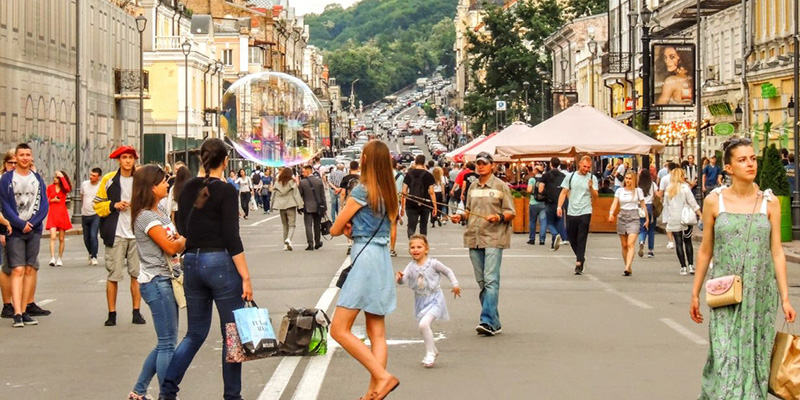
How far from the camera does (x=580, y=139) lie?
32562mm

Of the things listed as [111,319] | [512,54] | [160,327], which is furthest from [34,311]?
[512,54]

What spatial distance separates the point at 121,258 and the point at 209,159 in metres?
5.55

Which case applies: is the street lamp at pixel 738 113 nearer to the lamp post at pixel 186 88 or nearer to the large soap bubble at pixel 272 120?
the large soap bubble at pixel 272 120

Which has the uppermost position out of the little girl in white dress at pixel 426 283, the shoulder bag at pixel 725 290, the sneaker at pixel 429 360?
the shoulder bag at pixel 725 290

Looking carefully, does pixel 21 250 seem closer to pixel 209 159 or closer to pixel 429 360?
pixel 429 360

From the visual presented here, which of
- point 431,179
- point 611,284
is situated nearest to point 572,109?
point 431,179

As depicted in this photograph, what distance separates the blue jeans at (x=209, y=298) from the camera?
28.9ft

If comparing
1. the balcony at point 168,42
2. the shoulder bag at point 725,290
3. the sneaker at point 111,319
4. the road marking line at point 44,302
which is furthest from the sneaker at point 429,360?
the balcony at point 168,42

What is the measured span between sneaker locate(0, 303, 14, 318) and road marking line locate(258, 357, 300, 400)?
16.1 ft

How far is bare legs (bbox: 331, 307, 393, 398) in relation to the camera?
8859 millimetres

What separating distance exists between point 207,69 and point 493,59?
32928 millimetres

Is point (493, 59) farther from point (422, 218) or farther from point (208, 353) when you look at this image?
point (208, 353)

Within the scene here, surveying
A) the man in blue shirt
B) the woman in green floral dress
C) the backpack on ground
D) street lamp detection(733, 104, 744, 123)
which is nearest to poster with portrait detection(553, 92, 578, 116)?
street lamp detection(733, 104, 744, 123)

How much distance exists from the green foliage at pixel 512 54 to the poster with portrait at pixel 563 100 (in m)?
17.5
